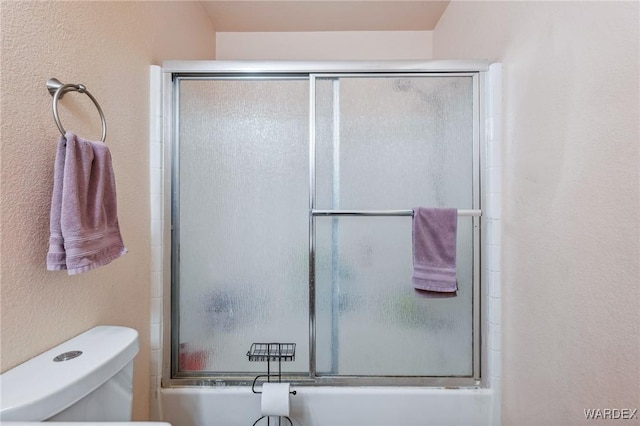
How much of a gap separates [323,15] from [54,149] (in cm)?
171

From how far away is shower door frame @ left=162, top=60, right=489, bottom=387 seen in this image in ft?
4.25

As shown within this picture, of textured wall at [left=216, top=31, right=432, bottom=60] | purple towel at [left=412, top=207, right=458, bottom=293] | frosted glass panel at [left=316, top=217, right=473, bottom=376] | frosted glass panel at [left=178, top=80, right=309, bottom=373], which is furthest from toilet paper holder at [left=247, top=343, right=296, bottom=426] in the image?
textured wall at [left=216, top=31, right=432, bottom=60]

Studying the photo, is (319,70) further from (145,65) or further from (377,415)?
(377,415)

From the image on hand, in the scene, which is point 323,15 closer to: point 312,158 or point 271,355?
point 312,158

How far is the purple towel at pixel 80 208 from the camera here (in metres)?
0.72

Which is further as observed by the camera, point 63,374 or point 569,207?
point 569,207

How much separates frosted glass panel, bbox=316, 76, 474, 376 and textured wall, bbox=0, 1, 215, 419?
0.71 m

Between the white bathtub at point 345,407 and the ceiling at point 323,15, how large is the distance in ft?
6.72

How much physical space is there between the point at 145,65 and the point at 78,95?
42 cm

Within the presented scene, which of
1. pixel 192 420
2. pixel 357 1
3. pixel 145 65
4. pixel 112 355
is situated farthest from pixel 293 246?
pixel 357 1

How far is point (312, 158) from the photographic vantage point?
1.30m

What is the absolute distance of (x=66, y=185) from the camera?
2.39 ft

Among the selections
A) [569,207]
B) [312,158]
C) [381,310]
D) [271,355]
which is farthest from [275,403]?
[569,207]

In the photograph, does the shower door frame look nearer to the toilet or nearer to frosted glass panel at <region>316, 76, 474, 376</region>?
frosted glass panel at <region>316, 76, 474, 376</region>
